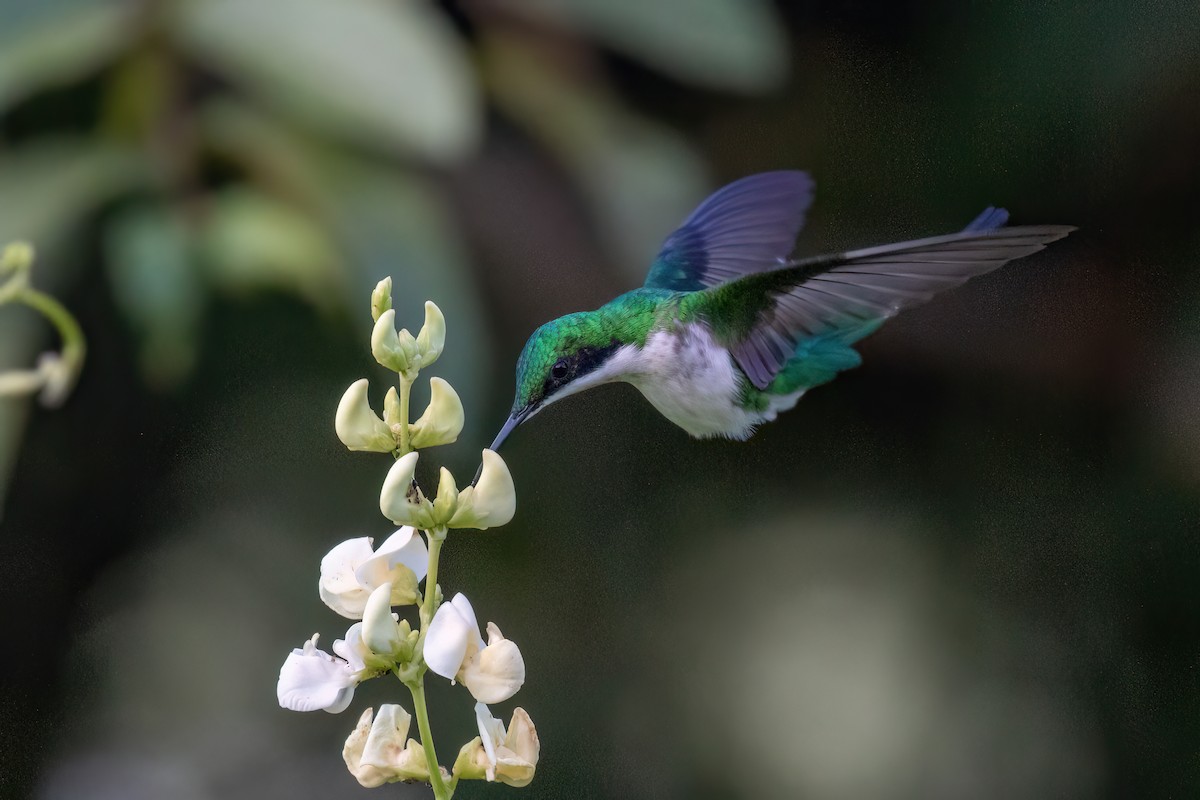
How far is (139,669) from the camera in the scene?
4.53 ft

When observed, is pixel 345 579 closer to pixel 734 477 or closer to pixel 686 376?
pixel 686 376

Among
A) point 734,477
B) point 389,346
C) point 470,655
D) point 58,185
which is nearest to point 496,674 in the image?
point 470,655

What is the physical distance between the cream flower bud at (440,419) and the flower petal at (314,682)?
0.09 m

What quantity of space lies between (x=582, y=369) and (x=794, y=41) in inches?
35.5

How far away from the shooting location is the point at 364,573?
0.46m

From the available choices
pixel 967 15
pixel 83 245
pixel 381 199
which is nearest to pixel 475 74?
pixel 381 199

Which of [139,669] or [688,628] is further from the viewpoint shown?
[688,628]

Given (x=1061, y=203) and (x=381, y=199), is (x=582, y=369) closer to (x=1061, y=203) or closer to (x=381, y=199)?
(x=381, y=199)

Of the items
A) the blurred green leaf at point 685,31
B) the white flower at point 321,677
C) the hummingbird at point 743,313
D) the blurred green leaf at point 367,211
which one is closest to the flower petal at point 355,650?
the white flower at point 321,677

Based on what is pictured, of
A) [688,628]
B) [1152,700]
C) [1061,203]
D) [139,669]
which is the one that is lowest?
[1152,700]

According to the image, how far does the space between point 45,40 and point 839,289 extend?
69cm

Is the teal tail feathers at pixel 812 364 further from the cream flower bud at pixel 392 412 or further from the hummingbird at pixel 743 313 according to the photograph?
the cream flower bud at pixel 392 412

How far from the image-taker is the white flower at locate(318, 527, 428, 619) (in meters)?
0.46

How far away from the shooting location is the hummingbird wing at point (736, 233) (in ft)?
2.68
